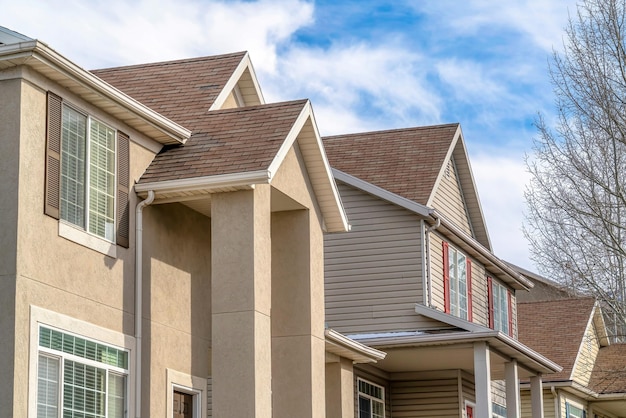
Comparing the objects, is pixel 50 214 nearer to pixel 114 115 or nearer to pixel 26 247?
pixel 26 247

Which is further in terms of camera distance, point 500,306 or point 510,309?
point 510,309

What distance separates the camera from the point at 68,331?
12477 millimetres

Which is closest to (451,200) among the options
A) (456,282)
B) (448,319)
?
(456,282)

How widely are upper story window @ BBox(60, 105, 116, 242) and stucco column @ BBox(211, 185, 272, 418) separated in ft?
4.83

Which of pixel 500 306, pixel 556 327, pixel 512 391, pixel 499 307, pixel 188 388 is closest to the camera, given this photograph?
pixel 188 388

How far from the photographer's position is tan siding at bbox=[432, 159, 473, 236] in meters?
26.0

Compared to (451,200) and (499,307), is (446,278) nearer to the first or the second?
(451,200)

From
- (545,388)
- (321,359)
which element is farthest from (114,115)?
(545,388)

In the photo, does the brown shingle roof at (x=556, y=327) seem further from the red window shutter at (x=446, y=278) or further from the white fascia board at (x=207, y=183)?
the white fascia board at (x=207, y=183)

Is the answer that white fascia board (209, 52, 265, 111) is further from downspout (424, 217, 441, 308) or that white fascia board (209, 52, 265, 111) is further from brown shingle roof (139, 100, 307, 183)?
downspout (424, 217, 441, 308)

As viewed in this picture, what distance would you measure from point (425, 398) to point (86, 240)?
13944 millimetres

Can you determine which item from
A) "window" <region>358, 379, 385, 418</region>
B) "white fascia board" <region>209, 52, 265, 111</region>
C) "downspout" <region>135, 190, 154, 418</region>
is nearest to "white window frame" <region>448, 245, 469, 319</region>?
"window" <region>358, 379, 385, 418</region>

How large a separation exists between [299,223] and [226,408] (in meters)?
3.46

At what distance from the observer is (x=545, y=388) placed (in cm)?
3186
